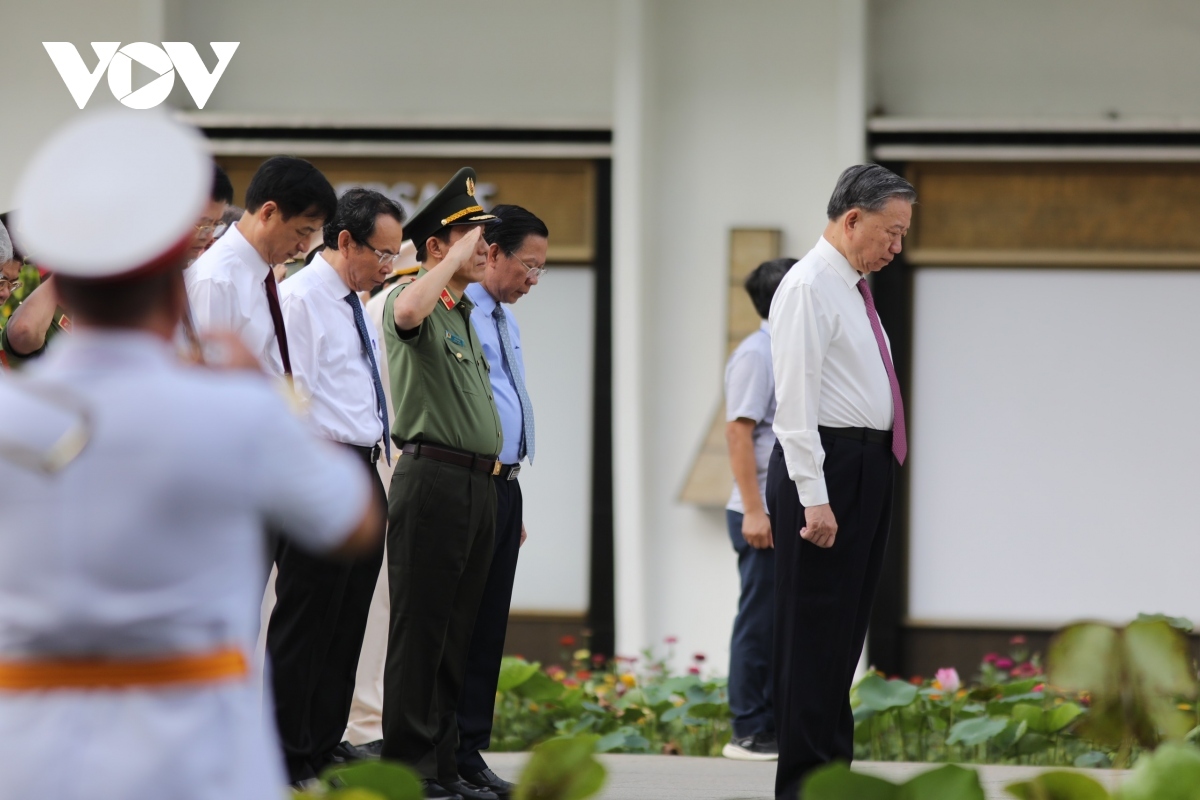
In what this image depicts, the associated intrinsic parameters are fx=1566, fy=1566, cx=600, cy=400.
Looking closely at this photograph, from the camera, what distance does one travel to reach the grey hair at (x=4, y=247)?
443 cm

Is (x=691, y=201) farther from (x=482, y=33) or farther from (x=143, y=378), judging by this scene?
(x=143, y=378)

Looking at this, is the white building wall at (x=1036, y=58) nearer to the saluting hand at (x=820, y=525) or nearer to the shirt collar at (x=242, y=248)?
the saluting hand at (x=820, y=525)

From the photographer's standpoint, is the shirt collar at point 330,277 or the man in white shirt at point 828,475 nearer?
the man in white shirt at point 828,475

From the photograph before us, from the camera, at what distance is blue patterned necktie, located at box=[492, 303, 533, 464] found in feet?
15.3

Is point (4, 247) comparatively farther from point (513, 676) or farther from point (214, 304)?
point (513, 676)

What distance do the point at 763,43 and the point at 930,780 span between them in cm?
650

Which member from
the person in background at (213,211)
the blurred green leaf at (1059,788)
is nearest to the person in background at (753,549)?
the person in background at (213,211)

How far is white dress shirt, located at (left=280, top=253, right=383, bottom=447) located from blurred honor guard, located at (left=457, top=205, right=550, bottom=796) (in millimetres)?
398

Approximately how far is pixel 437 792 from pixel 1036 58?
230 inches

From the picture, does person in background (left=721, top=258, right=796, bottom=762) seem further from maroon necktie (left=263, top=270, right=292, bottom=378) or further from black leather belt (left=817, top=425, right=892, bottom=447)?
maroon necktie (left=263, top=270, right=292, bottom=378)

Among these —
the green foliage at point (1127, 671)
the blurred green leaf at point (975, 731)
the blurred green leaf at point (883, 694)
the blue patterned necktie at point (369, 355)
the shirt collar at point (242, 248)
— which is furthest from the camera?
the blurred green leaf at point (883, 694)

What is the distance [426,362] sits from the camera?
13.9 feet

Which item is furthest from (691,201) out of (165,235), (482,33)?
(165,235)

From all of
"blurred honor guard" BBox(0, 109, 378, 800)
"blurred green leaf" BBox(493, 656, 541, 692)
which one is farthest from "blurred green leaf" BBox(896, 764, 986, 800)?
"blurred green leaf" BBox(493, 656, 541, 692)
